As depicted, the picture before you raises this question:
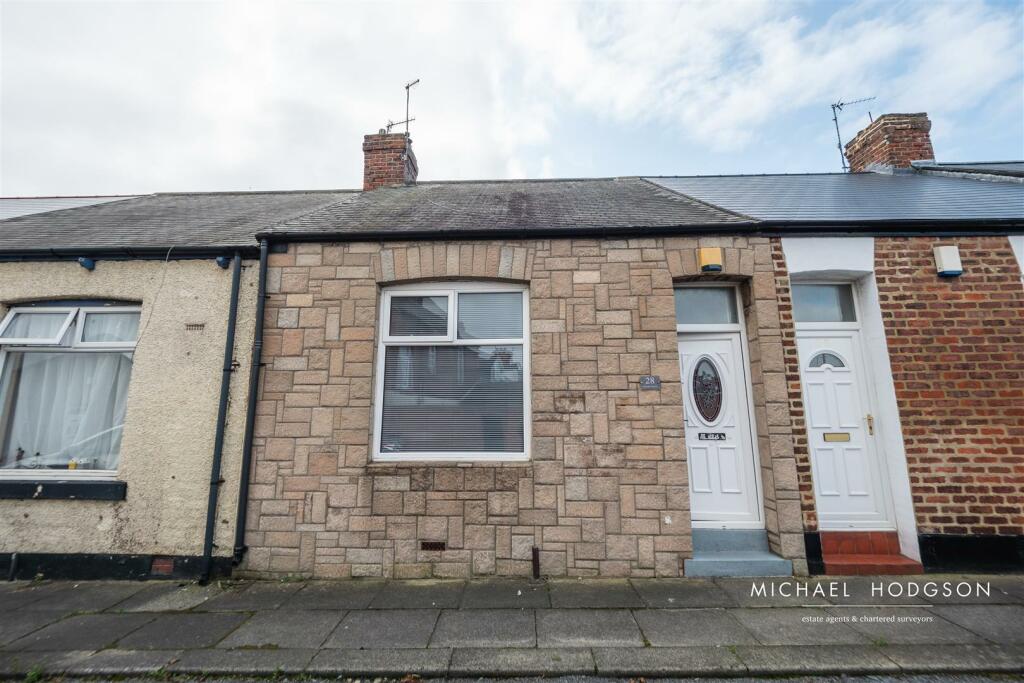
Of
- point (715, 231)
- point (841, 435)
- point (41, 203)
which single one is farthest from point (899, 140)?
point (41, 203)

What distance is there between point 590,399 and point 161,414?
14.4ft

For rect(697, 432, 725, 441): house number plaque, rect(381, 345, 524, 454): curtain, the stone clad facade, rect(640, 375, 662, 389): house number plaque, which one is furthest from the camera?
rect(697, 432, 725, 441): house number plaque

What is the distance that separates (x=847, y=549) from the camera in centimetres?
427

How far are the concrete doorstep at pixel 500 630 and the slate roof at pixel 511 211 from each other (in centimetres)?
352

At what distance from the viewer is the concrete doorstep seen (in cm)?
273

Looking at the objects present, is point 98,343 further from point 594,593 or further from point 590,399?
point 594,593

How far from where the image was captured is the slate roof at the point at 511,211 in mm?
4750

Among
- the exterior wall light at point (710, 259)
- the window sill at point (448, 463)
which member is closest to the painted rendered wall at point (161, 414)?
the window sill at point (448, 463)

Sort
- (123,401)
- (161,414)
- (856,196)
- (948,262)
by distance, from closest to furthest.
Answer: (161,414) < (948,262) < (123,401) < (856,196)

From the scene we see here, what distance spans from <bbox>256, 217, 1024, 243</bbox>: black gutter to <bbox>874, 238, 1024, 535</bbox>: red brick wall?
137 mm

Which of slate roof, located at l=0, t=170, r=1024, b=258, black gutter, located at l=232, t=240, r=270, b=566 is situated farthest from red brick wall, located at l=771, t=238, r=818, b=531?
black gutter, located at l=232, t=240, r=270, b=566

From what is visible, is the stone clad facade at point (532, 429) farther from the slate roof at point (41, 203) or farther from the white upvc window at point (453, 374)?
the slate roof at point (41, 203)

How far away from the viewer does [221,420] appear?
4.34 metres

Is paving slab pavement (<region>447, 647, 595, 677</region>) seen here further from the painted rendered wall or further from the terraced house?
the painted rendered wall
